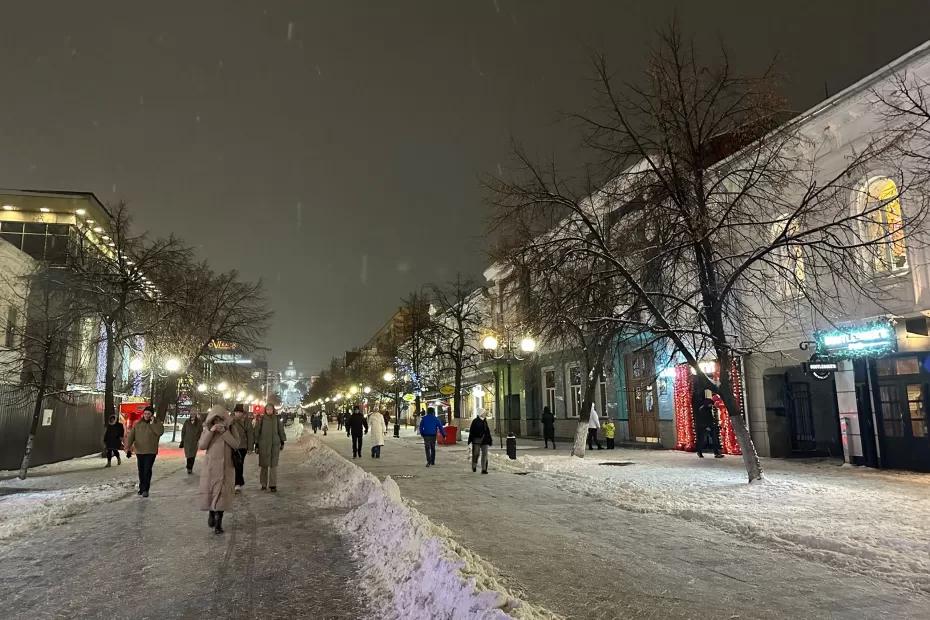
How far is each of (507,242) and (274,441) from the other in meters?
7.19

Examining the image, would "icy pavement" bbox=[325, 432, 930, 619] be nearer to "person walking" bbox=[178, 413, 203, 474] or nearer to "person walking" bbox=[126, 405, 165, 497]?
"person walking" bbox=[126, 405, 165, 497]

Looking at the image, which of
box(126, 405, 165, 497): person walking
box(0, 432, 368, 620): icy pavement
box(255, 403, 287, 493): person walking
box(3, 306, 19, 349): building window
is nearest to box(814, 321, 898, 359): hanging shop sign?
box(0, 432, 368, 620): icy pavement

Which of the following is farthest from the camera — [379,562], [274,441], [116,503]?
[274,441]

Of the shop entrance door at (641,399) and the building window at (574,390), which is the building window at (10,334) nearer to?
the shop entrance door at (641,399)

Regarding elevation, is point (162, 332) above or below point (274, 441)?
above

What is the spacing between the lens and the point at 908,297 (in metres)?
14.5

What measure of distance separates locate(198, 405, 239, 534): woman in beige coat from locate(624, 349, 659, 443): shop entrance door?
63.0 ft

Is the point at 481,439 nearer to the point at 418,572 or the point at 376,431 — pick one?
the point at 376,431

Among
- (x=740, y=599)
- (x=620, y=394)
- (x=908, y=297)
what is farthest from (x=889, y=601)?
(x=620, y=394)

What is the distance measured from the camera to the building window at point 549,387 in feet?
117

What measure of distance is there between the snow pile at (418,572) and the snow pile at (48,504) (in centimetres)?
507

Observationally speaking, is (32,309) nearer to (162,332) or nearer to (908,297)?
(162,332)

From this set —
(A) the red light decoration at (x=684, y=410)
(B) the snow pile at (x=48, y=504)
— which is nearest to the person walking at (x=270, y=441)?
(B) the snow pile at (x=48, y=504)

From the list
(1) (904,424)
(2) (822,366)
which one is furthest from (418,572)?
(1) (904,424)
